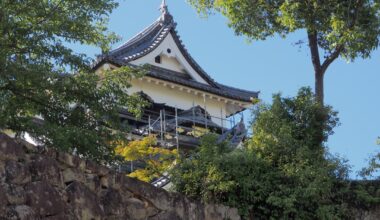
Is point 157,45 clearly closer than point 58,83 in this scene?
No

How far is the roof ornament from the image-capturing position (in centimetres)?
2798

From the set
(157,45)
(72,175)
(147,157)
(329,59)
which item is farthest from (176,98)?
(72,175)

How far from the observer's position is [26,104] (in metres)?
9.50

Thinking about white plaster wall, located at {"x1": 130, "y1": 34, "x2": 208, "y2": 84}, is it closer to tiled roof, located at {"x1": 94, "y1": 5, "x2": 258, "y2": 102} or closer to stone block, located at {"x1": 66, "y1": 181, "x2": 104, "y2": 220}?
tiled roof, located at {"x1": 94, "y1": 5, "x2": 258, "y2": 102}

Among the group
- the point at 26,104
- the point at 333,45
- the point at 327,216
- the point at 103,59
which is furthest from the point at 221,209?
the point at 103,59

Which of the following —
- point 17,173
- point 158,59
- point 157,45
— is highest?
point 157,45

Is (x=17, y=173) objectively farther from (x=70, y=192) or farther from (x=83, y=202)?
(x=83, y=202)

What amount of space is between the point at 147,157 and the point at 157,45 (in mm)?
11963

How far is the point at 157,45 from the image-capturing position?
84.1 feet

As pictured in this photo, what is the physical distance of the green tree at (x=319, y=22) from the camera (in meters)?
11.3

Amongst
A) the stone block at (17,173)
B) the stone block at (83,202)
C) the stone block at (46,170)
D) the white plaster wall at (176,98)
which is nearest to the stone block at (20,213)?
the stone block at (17,173)

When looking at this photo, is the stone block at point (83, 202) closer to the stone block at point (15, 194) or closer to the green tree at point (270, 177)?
the stone block at point (15, 194)

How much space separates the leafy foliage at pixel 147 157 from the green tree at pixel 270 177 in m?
0.95

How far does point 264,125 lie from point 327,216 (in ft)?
5.86
